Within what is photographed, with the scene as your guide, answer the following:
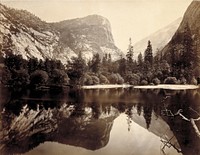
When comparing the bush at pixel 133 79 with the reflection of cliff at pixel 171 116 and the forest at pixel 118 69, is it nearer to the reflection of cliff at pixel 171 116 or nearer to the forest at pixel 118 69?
the forest at pixel 118 69

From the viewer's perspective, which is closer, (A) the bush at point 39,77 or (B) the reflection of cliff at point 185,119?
(B) the reflection of cliff at point 185,119

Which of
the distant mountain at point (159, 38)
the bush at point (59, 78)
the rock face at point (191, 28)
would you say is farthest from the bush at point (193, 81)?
the bush at point (59, 78)

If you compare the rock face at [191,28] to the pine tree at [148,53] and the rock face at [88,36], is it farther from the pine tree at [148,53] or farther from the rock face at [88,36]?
the rock face at [88,36]

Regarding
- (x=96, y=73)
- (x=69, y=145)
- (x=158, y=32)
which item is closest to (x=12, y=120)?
(x=69, y=145)

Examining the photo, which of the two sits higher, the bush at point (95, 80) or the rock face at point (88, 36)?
the rock face at point (88, 36)

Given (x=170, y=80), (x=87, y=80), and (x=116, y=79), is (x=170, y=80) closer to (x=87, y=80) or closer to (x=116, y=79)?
(x=116, y=79)

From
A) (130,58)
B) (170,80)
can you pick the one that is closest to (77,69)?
(130,58)

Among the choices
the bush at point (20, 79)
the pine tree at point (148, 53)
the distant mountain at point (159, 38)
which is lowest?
the bush at point (20, 79)
